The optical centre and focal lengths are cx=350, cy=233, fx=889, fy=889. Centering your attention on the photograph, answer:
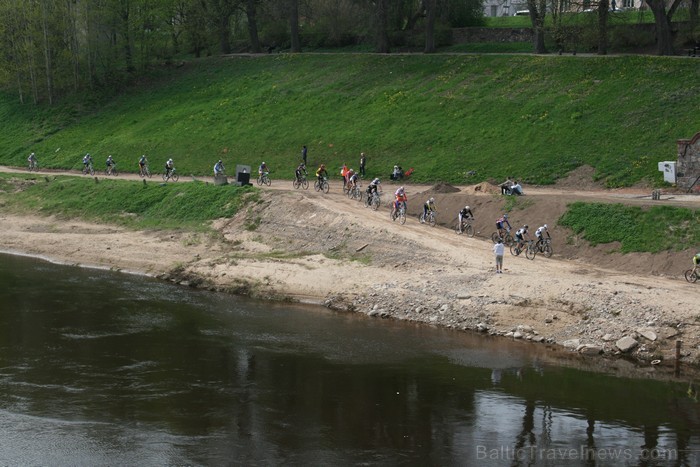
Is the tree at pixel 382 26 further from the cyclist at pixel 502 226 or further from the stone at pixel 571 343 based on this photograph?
the stone at pixel 571 343

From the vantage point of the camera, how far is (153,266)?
4847cm

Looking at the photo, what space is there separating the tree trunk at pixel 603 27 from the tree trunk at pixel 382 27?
2008 cm

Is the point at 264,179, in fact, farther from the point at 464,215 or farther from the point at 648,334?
the point at 648,334

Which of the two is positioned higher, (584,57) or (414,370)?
(584,57)

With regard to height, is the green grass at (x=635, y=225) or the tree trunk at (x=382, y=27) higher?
the tree trunk at (x=382, y=27)

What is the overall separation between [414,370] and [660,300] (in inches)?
421

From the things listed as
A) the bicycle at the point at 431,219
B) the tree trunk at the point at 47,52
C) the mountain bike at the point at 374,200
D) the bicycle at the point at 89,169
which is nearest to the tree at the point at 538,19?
the mountain bike at the point at 374,200

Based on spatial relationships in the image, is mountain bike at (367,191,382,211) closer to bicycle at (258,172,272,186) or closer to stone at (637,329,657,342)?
bicycle at (258,172,272,186)

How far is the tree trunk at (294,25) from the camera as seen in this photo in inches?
3376

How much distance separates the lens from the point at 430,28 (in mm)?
79188

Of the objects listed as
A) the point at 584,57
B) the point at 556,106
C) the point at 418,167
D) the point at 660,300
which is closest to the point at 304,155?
the point at 418,167

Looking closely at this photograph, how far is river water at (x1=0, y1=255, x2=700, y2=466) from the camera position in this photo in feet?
80.8

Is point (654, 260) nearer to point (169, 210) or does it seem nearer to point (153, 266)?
point (153, 266)

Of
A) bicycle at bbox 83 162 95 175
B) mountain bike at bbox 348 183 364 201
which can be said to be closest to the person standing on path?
mountain bike at bbox 348 183 364 201
